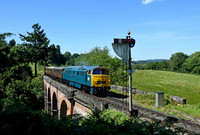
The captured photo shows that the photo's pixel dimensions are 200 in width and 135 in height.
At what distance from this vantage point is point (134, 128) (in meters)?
4.66

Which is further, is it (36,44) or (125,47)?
(36,44)

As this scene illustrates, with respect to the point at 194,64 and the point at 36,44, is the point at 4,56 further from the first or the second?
the point at 194,64

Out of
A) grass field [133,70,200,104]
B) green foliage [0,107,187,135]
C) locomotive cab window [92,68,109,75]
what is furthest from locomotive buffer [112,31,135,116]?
grass field [133,70,200,104]

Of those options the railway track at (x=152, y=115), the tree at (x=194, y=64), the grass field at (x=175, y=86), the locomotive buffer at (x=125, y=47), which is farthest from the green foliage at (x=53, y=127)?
the tree at (x=194, y=64)

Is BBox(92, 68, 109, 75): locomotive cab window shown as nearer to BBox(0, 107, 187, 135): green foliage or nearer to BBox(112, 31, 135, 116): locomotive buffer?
BBox(112, 31, 135, 116): locomotive buffer

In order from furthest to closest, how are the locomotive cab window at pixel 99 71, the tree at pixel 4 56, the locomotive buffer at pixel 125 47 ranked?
the tree at pixel 4 56 → the locomotive cab window at pixel 99 71 → the locomotive buffer at pixel 125 47

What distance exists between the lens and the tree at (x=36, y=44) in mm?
52709

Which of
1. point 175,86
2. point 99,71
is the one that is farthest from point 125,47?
point 175,86

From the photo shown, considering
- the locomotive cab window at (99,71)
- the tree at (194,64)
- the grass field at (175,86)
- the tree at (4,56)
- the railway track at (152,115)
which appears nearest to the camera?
the railway track at (152,115)

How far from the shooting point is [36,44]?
177ft

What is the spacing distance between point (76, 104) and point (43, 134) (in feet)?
38.7

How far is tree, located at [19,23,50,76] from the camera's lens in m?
52.7

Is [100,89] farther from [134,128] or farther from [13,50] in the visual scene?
[13,50]

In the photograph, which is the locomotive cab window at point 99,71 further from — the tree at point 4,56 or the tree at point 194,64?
the tree at point 194,64
